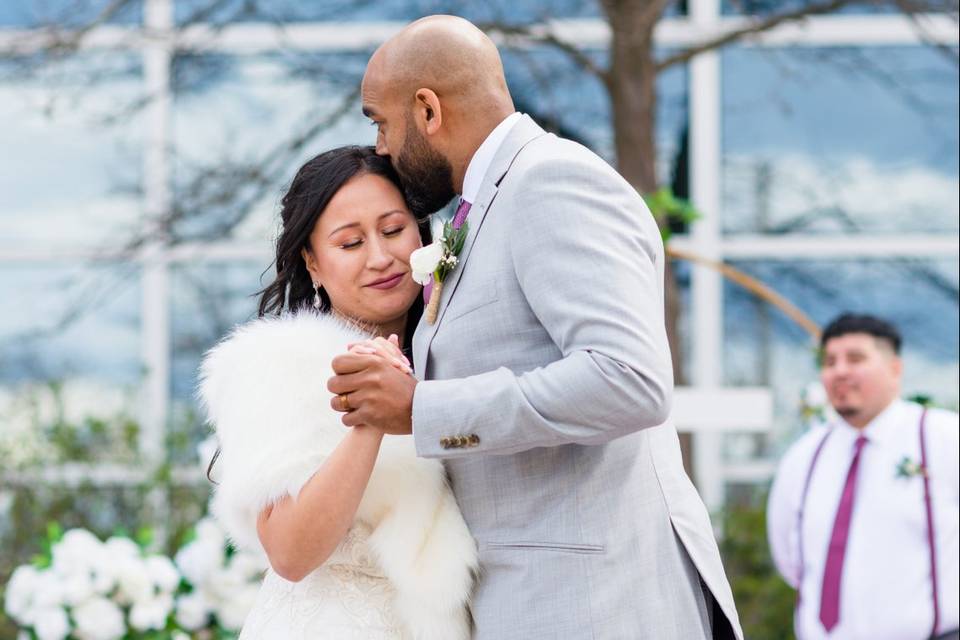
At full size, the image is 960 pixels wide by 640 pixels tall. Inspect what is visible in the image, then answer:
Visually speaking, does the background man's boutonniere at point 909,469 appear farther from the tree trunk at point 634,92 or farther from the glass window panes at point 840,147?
Answer: the glass window panes at point 840,147

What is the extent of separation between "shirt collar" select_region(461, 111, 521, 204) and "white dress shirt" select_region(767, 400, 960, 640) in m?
3.02

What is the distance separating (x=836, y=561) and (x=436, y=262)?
3107 mm

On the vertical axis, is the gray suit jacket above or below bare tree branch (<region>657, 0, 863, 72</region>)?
below

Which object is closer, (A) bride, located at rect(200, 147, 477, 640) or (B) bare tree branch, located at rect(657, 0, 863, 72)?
(A) bride, located at rect(200, 147, 477, 640)

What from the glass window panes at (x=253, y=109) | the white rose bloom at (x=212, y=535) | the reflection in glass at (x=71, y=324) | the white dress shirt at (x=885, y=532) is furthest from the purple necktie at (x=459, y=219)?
the reflection in glass at (x=71, y=324)

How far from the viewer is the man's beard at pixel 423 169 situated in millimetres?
2652

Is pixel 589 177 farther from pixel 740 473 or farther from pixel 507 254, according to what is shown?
pixel 740 473

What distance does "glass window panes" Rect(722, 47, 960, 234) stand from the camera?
780cm

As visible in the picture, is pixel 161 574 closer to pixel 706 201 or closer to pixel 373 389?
pixel 373 389

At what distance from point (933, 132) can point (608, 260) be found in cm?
607

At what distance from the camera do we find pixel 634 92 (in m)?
6.12

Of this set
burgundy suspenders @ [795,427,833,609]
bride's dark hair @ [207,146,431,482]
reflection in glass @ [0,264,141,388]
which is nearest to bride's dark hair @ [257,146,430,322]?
bride's dark hair @ [207,146,431,482]

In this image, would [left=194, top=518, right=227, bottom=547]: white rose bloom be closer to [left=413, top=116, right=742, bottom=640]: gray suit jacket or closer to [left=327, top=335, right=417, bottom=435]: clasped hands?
[left=413, top=116, right=742, bottom=640]: gray suit jacket

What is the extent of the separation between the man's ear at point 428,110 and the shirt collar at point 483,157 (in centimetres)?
10
